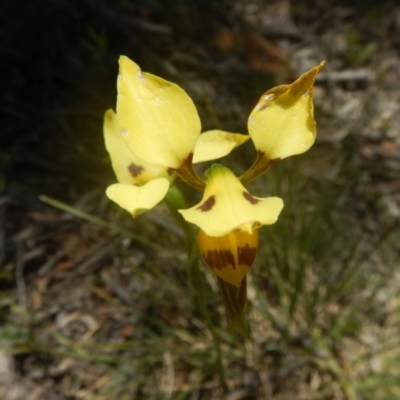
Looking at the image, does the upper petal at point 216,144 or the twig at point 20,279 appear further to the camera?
the twig at point 20,279

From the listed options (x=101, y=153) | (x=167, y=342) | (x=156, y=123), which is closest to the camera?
(x=156, y=123)

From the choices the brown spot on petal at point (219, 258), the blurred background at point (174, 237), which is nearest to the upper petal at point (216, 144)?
the brown spot on petal at point (219, 258)

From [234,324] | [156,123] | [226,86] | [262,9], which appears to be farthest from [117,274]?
[262,9]

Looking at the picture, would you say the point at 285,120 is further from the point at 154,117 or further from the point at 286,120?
the point at 154,117

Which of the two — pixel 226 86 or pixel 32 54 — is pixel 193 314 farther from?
pixel 32 54

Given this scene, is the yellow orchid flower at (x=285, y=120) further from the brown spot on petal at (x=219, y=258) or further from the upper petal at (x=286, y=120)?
the brown spot on petal at (x=219, y=258)

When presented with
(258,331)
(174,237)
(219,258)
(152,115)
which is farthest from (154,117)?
(258,331)

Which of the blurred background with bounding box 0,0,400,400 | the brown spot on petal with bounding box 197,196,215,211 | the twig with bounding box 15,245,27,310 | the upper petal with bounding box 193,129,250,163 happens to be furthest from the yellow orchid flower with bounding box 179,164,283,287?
the twig with bounding box 15,245,27,310
